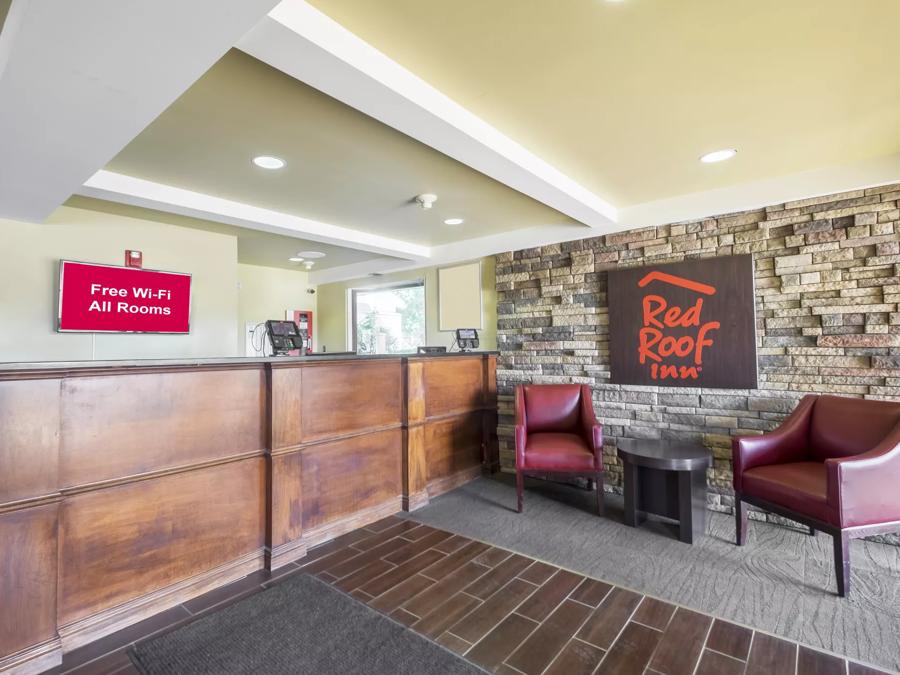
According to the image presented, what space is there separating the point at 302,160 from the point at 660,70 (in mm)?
2122

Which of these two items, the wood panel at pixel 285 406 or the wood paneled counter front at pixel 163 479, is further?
the wood panel at pixel 285 406

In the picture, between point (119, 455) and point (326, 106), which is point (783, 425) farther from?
point (119, 455)

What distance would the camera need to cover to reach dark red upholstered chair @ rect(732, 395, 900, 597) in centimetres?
231

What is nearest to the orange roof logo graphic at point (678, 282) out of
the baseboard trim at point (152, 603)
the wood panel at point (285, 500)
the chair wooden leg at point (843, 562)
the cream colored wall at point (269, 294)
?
the chair wooden leg at point (843, 562)

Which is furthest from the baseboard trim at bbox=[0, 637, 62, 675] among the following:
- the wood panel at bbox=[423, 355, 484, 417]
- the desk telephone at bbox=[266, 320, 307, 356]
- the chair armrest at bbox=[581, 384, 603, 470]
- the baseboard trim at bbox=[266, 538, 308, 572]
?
the chair armrest at bbox=[581, 384, 603, 470]

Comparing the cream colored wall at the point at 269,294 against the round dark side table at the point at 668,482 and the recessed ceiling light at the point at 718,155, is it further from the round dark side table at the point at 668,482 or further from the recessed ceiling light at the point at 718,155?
the recessed ceiling light at the point at 718,155

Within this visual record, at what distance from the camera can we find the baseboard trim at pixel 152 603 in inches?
79.9

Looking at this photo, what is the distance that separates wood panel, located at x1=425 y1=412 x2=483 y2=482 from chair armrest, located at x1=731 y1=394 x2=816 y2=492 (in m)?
2.22

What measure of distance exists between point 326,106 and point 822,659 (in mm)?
3297

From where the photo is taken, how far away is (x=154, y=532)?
7.48ft

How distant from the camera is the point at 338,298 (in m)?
6.98

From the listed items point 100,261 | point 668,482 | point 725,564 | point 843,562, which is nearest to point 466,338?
point 668,482

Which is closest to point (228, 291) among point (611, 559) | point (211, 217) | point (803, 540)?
point (211, 217)

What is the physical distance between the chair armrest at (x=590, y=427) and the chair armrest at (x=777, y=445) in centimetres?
86
